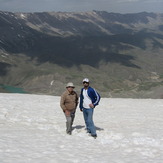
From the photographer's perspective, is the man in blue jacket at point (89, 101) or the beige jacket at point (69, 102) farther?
the beige jacket at point (69, 102)

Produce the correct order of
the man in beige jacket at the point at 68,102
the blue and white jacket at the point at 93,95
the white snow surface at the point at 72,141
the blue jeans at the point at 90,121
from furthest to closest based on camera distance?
the man in beige jacket at the point at 68,102, the blue jeans at the point at 90,121, the blue and white jacket at the point at 93,95, the white snow surface at the point at 72,141

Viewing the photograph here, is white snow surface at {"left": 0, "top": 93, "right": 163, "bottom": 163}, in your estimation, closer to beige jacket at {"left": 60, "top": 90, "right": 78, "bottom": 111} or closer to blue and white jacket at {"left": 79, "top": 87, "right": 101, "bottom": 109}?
beige jacket at {"left": 60, "top": 90, "right": 78, "bottom": 111}

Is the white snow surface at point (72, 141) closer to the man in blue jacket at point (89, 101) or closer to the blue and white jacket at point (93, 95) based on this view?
the man in blue jacket at point (89, 101)

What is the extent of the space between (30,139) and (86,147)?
2.90 metres

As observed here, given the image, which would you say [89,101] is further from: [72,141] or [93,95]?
[72,141]

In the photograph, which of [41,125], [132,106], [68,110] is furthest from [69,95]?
[132,106]

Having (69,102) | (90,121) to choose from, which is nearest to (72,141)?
(90,121)

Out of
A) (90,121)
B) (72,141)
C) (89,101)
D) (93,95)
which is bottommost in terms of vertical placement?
(72,141)

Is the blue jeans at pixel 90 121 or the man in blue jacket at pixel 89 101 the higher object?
the man in blue jacket at pixel 89 101

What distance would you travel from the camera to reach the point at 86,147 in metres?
14.0

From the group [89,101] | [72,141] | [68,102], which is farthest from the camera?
[68,102]

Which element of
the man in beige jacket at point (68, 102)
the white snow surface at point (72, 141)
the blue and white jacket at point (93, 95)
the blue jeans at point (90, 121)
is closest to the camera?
the white snow surface at point (72, 141)

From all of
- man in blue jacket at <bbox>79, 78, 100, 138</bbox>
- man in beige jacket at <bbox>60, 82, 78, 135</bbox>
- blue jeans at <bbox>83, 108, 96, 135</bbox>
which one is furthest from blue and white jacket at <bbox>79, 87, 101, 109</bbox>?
man in beige jacket at <bbox>60, 82, 78, 135</bbox>

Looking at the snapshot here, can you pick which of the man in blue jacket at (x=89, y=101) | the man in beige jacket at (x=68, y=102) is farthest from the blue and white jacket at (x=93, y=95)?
the man in beige jacket at (x=68, y=102)
